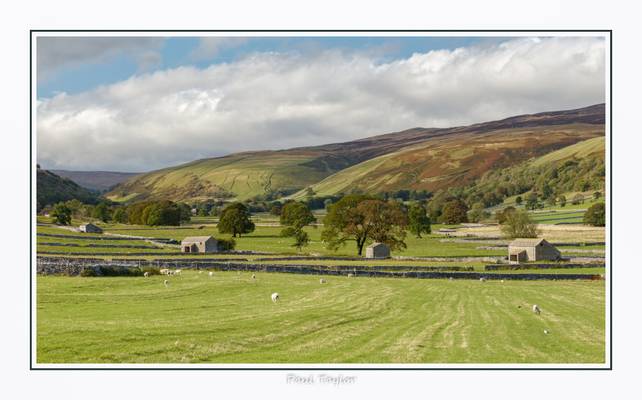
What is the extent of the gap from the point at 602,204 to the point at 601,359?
91.5 meters

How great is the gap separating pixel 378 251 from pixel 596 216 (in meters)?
43.7

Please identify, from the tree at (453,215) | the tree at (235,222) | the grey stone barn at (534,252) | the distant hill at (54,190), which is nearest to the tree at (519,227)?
the grey stone barn at (534,252)

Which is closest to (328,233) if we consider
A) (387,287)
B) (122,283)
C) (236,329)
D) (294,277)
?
(294,277)

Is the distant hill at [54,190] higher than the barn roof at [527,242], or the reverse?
the distant hill at [54,190]

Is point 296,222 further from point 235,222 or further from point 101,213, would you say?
point 101,213

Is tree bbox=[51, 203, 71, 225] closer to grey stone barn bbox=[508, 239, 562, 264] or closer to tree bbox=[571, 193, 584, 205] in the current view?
grey stone barn bbox=[508, 239, 562, 264]

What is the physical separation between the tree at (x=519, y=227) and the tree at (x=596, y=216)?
8805mm

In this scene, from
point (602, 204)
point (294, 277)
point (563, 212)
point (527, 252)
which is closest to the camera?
point (294, 277)

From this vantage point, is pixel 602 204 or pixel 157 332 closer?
pixel 157 332

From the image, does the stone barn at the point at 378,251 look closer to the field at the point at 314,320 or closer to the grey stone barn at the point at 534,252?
the grey stone barn at the point at 534,252

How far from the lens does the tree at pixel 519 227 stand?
94188 millimetres
